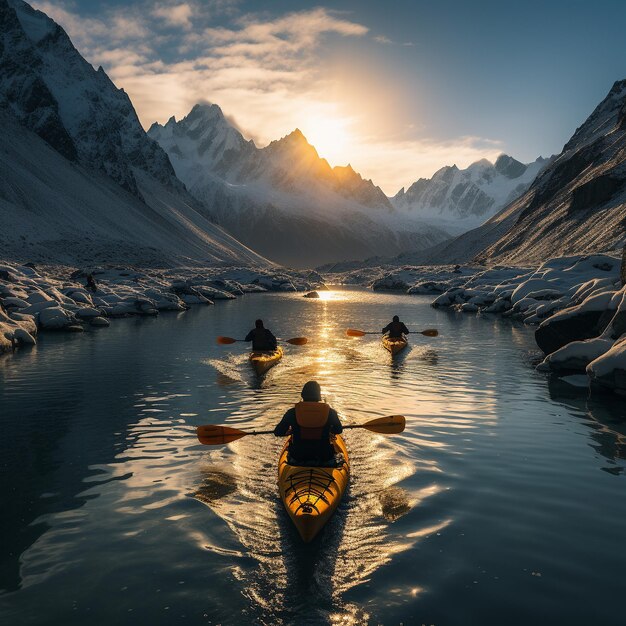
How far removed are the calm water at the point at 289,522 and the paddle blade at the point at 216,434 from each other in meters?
0.39

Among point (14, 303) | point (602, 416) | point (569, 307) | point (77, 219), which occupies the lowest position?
point (602, 416)

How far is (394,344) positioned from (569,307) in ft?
25.6

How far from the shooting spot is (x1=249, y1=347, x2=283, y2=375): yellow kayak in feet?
71.5

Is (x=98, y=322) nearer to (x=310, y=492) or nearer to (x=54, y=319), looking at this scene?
(x=54, y=319)

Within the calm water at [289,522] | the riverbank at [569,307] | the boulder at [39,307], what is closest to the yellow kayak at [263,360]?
the calm water at [289,522]

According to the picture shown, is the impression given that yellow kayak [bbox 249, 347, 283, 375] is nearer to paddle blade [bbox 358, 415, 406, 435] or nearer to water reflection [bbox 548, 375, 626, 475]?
paddle blade [bbox 358, 415, 406, 435]

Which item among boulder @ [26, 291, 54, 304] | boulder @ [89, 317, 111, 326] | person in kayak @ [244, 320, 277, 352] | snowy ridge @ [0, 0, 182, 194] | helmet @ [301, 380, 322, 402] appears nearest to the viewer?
helmet @ [301, 380, 322, 402]

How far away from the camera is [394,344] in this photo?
26.5 meters

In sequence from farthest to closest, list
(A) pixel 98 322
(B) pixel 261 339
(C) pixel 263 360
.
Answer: (A) pixel 98 322, (B) pixel 261 339, (C) pixel 263 360

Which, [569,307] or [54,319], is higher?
[569,307]

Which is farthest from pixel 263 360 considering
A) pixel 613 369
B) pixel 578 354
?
pixel 613 369

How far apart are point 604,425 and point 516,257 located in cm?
8031

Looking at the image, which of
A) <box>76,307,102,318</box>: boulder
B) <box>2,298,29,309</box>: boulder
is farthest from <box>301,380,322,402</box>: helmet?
<box>76,307,102,318</box>: boulder

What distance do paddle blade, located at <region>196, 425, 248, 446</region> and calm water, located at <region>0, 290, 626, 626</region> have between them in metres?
0.39
